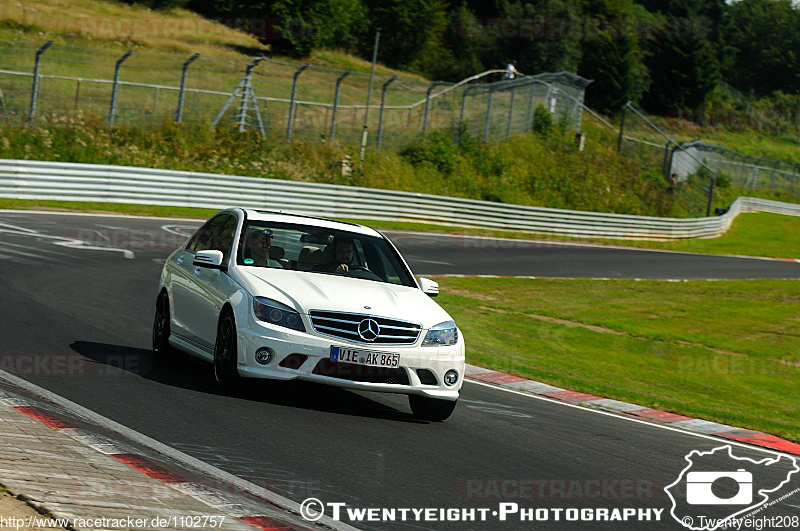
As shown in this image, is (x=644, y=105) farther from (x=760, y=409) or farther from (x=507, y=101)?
(x=760, y=409)

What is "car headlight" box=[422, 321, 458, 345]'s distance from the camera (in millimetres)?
8359

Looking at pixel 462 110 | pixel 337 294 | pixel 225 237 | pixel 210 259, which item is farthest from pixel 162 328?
pixel 462 110

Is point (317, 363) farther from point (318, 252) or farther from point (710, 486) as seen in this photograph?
point (710, 486)

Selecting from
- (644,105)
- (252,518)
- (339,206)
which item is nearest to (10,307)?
(252,518)

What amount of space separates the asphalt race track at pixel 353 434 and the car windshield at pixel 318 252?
112cm

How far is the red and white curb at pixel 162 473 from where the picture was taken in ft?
16.8

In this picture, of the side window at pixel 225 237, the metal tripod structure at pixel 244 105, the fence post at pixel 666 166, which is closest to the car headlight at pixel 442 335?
the side window at pixel 225 237

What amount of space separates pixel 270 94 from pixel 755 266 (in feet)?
64.8

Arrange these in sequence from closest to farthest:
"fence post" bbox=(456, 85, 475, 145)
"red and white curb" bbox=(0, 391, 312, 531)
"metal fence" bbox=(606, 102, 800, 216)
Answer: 1. "red and white curb" bbox=(0, 391, 312, 531)
2. "fence post" bbox=(456, 85, 475, 145)
3. "metal fence" bbox=(606, 102, 800, 216)

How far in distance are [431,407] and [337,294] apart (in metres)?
1.25

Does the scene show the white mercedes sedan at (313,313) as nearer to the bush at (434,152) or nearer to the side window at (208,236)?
the side window at (208,236)

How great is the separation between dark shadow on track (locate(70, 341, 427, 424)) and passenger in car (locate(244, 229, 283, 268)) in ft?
3.48

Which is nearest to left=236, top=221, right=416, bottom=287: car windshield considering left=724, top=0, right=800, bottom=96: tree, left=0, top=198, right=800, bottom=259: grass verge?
left=0, top=198, right=800, bottom=259: grass verge

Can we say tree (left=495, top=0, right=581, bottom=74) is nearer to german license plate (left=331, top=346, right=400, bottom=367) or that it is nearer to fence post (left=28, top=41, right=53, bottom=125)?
fence post (left=28, top=41, right=53, bottom=125)
